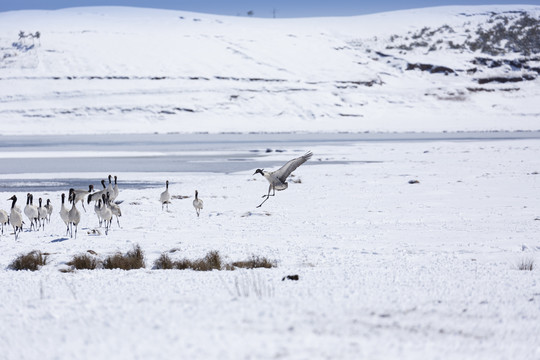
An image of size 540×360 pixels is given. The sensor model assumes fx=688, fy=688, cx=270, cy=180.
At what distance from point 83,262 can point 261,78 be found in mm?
92190

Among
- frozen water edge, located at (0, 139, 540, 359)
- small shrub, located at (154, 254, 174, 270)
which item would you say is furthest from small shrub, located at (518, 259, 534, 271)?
small shrub, located at (154, 254, 174, 270)

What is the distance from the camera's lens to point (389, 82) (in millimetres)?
105375

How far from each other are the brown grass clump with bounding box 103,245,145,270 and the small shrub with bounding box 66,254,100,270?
168mm

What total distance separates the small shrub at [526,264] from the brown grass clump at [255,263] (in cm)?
355

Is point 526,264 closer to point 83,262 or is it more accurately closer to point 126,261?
point 126,261

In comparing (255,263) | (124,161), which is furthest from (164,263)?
(124,161)

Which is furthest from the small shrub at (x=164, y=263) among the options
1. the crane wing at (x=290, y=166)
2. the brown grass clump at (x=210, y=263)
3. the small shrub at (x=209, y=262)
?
the crane wing at (x=290, y=166)

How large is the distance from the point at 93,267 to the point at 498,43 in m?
130

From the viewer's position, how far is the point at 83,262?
427 inches

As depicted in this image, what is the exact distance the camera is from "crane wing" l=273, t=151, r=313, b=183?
1143cm

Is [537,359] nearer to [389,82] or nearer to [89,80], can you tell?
[89,80]

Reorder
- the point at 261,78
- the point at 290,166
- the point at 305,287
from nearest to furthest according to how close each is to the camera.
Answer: the point at 305,287 → the point at 290,166 → the point at 261,78

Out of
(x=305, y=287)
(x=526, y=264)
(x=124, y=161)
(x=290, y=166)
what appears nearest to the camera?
(x=305, y=287)

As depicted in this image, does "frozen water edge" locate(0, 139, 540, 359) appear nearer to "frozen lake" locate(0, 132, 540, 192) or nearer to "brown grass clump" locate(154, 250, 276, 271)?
"brown grass clump" locate(154, 250, 276, 271)
